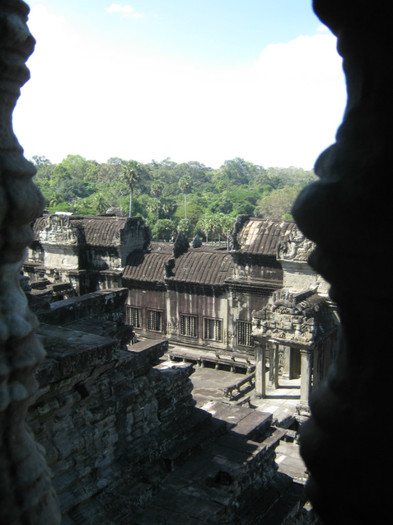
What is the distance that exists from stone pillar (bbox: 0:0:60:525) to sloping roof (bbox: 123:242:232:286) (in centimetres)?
1502

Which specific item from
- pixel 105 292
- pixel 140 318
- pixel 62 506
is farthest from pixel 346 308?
pixel 140 318

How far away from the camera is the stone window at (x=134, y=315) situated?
2023 cm

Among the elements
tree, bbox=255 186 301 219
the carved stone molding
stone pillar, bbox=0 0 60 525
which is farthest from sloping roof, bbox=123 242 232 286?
tree, bbox=255 186 301 219

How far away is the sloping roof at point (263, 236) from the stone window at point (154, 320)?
4.57 meters

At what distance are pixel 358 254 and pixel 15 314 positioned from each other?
2.21m

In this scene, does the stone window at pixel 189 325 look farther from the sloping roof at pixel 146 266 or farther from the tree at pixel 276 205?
the tree at pixel 276 205

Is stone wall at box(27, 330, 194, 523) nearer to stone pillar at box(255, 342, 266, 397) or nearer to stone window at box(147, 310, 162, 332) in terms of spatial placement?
stone pillar at box(255, 342, 266, 397)

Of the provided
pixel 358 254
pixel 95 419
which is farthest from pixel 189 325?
pixel 358 254

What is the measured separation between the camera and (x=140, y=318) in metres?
20.2

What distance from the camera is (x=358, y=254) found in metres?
1.29

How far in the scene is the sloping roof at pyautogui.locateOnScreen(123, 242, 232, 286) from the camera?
1841 cm

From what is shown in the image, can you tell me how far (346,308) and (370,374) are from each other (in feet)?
0.60

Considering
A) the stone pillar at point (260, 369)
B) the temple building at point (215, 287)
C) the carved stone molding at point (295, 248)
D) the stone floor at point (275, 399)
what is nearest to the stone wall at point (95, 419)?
the stone floor at point (275, 399)

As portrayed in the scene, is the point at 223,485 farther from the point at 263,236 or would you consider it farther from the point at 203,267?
the point at 203,267
